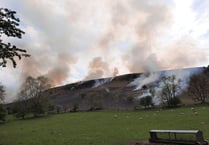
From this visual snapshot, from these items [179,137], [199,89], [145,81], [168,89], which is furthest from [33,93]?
[145,81]

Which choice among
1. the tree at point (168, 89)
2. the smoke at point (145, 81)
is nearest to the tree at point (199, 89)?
the tree at point (168, 89)

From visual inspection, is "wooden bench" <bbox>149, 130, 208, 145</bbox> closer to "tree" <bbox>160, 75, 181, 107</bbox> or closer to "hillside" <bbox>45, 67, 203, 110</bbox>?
"tree" <bbox>160, 75, 181, 107</bbox>

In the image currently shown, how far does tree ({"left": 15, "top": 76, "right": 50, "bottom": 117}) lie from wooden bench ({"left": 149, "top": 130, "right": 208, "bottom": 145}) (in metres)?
72.2

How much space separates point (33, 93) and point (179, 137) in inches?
3304

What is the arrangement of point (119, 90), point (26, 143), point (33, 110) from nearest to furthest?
point (26, 143) → point (33, 110) → point (119, 90)

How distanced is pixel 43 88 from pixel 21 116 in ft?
39.1

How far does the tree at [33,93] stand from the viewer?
89750 millimetres

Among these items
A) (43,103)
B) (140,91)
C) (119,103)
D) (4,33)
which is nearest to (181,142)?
(4,33)

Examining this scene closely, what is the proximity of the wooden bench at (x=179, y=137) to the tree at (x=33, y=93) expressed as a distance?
72217mm

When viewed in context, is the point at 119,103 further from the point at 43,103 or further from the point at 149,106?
the point at 43,103

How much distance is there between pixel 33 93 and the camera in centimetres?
9681

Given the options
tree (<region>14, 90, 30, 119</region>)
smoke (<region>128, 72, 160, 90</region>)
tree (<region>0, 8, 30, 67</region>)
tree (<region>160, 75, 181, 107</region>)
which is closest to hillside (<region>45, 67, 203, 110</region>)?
smoke (<region>128, 72, 160, 90</region>)

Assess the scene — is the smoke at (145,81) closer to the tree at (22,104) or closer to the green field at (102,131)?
the tree at (22,104)

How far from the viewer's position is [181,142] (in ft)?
56.2
